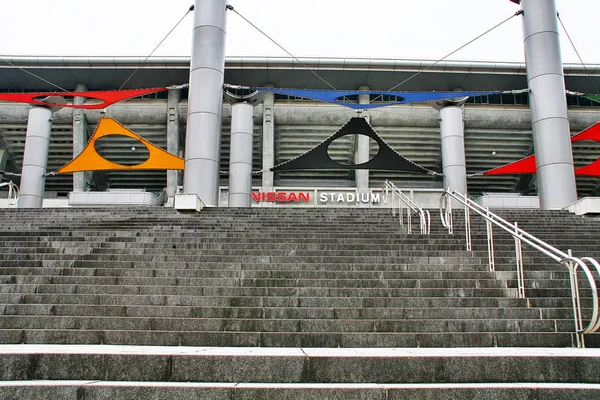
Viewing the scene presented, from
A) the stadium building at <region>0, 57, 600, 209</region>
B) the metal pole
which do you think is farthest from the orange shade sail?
the metal pole

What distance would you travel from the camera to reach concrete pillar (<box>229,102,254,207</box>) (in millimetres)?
17953

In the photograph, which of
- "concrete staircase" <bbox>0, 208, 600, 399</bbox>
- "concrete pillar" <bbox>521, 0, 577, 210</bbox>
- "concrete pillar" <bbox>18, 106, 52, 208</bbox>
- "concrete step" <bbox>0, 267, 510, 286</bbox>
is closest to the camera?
"concrete staircase" <bbox>0, 208, 600, 399</bbox>

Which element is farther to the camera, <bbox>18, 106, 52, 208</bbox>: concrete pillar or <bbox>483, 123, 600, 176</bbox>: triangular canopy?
<bbox>18, 106, 52, 208</bbox>: concrete pillar

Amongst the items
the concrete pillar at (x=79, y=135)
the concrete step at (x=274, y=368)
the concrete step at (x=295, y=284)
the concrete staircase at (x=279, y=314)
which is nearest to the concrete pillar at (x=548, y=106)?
the concrete staircase at (x=279, y=314)

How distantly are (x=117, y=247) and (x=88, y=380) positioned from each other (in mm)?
4961

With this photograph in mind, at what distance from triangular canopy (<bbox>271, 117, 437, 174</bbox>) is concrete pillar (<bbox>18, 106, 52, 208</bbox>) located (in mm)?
10335

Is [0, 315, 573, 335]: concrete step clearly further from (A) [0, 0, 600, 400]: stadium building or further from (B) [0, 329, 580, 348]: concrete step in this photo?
(B) [0, 329, 580, 348]: concrete step

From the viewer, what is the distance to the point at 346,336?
4820 millimetres

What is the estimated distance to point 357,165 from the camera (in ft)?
59.5

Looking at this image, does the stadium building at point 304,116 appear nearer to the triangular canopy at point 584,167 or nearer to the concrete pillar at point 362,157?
the concrete pillar at point 362,157

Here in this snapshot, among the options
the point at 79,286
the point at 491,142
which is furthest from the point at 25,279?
the point at 491,142

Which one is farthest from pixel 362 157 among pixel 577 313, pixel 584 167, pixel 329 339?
pixel 329 339

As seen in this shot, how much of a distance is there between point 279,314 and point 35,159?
18.8 metres

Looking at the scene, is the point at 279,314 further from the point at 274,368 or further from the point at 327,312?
the point at 274,368
